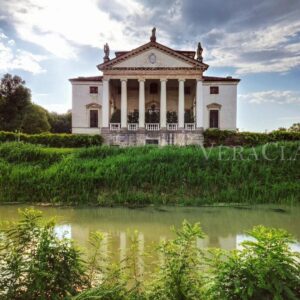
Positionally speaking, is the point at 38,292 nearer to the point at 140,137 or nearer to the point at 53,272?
the point at 53,272

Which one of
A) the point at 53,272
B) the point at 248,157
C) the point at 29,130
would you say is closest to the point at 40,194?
the point at 248,157

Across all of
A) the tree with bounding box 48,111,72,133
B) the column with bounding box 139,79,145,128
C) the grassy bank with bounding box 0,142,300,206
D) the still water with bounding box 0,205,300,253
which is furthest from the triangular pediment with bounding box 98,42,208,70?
the tree with bounding box 48,111,72,133

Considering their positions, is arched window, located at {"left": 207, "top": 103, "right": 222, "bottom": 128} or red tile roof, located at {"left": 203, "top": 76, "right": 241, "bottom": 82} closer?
red tile roof, located at {"left": 203, "top": 76, "right": 241, "bottom": 82}

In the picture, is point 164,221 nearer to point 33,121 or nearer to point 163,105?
point 163,105

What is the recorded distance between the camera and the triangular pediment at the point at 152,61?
3569 cm

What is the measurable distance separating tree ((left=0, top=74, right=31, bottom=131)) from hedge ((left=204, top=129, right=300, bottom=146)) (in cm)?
2830

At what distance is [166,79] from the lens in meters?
36.3

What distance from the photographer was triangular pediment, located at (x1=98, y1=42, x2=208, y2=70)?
35.7 meters

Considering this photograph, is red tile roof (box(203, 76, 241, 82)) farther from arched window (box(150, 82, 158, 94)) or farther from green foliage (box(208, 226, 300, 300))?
green foliage (box(208, 226, 300, 300))

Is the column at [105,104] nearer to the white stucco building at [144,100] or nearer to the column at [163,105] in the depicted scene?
the white stucco building at [144,100]

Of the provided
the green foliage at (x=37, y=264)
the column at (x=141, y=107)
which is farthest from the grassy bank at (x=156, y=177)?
the column at (x=141, y=107)

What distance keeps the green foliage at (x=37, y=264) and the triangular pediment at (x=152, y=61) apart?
3299cm

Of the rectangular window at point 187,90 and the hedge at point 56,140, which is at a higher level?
the rectangular window at point 187,90

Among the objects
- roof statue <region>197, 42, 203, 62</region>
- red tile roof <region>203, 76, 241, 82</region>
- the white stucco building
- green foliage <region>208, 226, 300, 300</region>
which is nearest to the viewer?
green foliage <region>208, 226, 300, 300</region>
